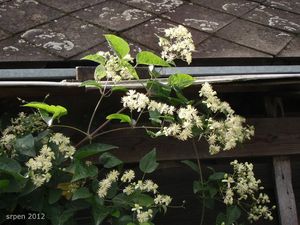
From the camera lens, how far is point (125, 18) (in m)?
2.36

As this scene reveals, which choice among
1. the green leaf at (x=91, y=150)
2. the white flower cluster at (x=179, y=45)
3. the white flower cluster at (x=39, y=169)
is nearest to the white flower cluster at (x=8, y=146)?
the white flower cluster at (x=39, y=169)

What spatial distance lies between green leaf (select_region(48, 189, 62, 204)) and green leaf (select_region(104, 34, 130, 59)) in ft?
1.92

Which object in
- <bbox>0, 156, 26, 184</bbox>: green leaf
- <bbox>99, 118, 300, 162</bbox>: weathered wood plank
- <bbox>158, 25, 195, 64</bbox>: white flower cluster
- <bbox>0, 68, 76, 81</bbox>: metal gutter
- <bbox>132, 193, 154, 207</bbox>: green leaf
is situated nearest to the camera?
<bbox>0, 156, 26, 184</bbox>: green leaf

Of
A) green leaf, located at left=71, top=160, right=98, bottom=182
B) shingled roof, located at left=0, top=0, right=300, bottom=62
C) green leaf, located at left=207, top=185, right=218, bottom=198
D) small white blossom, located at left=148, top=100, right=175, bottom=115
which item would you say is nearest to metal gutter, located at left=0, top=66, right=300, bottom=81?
shingled roof, located at left=0, top=0, right=300, bottom=62

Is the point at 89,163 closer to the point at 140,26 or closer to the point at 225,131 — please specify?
the point at 225,131

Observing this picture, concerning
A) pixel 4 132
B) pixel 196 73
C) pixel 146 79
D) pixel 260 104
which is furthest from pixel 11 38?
pixel 260 104

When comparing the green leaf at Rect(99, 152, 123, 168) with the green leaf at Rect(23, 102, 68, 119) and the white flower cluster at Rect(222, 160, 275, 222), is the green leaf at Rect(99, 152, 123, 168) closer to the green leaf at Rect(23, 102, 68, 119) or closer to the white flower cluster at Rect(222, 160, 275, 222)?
the green leaf at Rect(23, 102, 68, 119)

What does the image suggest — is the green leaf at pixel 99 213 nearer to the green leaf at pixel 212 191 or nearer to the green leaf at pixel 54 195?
the green leaf at pixel 54 195

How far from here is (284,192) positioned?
2.16 meters

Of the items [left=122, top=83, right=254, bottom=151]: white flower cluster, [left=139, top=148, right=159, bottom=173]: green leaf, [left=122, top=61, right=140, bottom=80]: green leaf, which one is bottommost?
[left=139, top=148, right=159, bottom=173]: green leaf

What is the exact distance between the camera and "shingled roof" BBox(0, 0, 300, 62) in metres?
2.07

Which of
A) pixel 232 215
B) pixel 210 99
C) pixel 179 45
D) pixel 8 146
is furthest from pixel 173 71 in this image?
pixel 8 146

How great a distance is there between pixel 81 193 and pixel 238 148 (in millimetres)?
952

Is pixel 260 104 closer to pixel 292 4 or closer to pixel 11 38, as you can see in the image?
pixel 292 4
